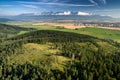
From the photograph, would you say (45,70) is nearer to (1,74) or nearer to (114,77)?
(1,74)

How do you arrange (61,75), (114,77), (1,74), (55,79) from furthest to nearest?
(1,74) < (61,75) < (55,79) < (114,77)

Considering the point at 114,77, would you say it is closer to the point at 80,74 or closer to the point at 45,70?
the point at 80,74

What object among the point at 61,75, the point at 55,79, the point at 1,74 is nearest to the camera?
the point at 55,79

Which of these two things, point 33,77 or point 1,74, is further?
point 1,74

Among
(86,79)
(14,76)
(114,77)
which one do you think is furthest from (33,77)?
(114,77)

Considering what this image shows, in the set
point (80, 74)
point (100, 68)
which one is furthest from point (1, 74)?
point (100, 68)

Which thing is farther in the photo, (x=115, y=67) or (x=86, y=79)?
(x=115, y=67)

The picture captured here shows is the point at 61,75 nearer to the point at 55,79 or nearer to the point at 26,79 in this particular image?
the point at 55,79

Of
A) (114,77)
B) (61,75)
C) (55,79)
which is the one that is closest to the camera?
(114,77)
